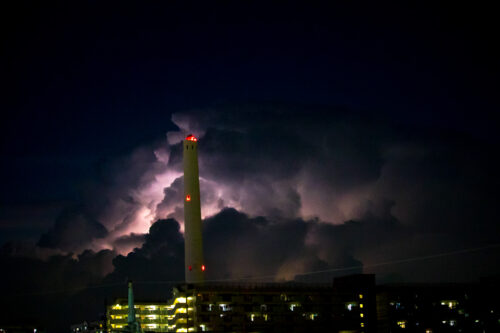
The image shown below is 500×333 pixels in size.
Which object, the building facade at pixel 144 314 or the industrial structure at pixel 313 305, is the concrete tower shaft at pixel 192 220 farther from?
the building facade at pixel 144 314

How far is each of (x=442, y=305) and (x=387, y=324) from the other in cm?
1563

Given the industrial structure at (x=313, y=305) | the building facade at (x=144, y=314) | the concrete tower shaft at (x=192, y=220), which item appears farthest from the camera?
the building facade at (x=144, y=314)

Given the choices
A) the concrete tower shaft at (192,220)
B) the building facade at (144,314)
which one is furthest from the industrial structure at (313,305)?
the building facade at (144,314)

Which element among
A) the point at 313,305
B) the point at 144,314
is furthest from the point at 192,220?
the point at 144,314

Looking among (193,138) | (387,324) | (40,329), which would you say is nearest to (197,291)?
(193,138)

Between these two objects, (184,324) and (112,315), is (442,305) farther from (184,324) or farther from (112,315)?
(112,315)

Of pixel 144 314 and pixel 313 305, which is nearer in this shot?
pixel 313 305

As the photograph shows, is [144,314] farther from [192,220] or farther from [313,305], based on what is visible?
[313,305]

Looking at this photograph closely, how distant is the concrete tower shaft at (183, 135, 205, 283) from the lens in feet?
418

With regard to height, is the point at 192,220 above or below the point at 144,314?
above

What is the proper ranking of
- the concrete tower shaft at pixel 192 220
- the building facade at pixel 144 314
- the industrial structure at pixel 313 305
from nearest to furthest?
the industrial structure at pixel 313 305 → the concrete tower shaft at pixel 192 220 → the building facade at pixel 144 314

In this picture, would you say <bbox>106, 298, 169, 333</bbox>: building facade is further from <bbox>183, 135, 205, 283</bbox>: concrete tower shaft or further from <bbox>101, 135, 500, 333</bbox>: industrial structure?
<bbox>183, 135, 205, 283</bbox>: concrete tower shaft

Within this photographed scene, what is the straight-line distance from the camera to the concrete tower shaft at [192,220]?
127375 millimetres

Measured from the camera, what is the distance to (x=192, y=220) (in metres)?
130
